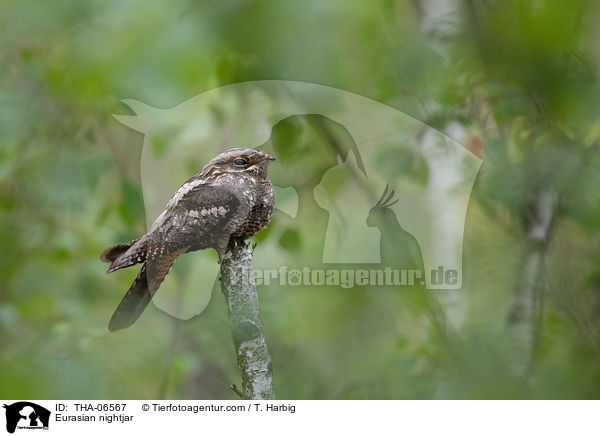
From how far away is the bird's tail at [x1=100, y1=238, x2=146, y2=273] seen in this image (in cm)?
76

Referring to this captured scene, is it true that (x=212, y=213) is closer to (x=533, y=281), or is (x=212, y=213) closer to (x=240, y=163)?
(x=240, y=163)

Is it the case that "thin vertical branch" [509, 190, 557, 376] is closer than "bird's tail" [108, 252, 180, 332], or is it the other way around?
"bird's tail" [108, 252, 180, 332]

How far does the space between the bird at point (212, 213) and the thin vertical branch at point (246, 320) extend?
0.02m

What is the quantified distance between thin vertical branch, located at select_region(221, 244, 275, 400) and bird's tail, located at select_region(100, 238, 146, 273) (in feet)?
0.37

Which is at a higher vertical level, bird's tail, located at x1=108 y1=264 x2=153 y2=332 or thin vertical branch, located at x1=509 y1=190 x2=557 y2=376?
thin vertical branch, located at x1=509 y1=190 x2=557 y2=376

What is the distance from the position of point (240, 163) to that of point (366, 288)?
305mm

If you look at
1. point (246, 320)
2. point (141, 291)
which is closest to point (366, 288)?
point (246, 320)

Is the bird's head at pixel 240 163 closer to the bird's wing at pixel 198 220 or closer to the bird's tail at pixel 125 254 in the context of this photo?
the bird's wing at pixel 198 220

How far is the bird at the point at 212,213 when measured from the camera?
0.74 meters

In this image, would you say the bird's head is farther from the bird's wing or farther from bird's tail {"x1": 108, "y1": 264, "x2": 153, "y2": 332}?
bird's tail {"x1": 108, "y1": 264, "x2": 153, "y2": 332}

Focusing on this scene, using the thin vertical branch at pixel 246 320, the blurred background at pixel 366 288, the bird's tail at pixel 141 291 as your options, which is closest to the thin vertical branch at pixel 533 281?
the blurred background at pixel 366 288

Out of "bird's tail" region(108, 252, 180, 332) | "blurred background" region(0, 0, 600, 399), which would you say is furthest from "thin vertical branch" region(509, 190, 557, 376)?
"bird's tail" region(108, 252, 180, 332)

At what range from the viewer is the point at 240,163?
0.76 metres

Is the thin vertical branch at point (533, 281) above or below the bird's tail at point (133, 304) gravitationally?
above
